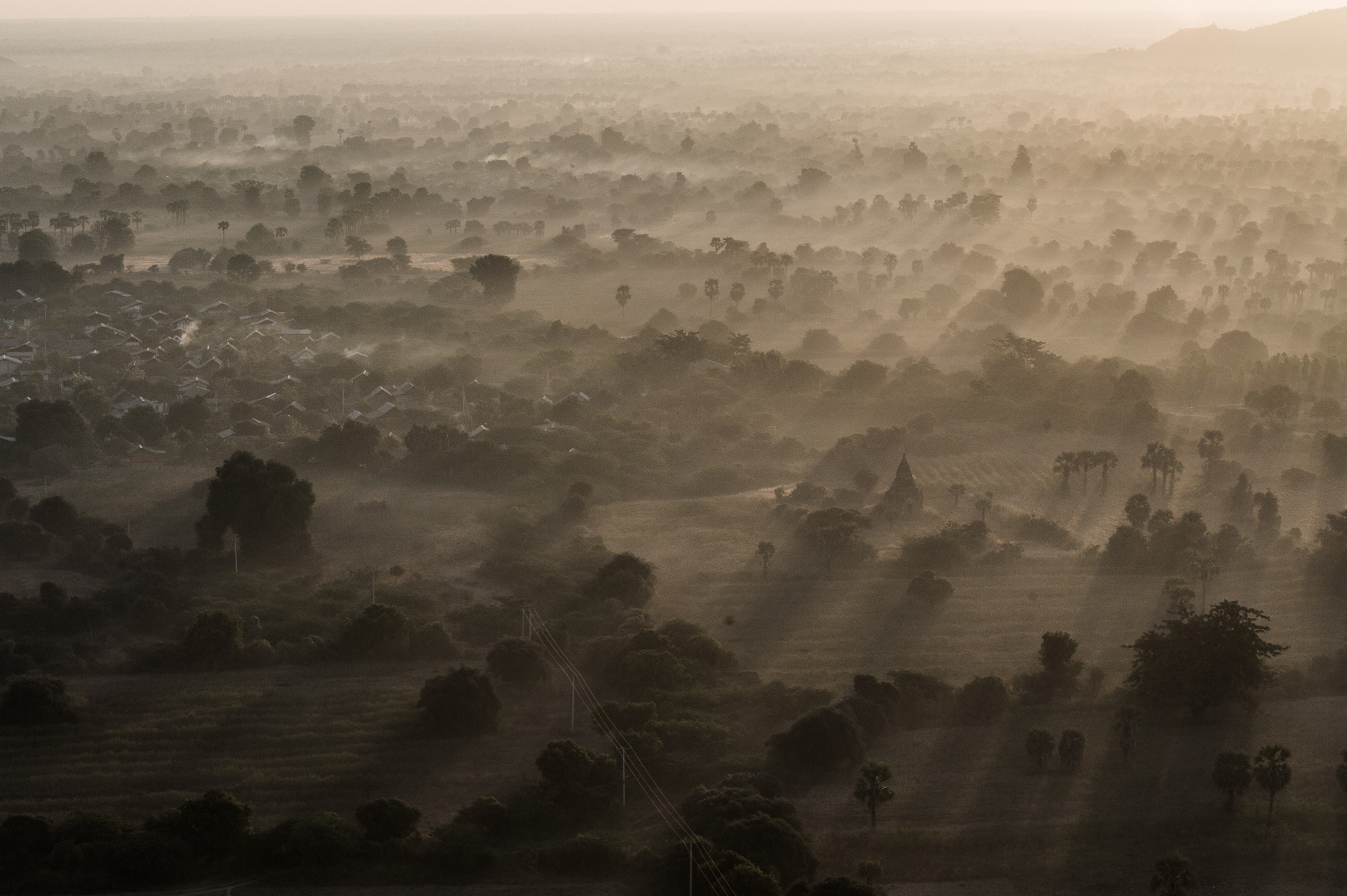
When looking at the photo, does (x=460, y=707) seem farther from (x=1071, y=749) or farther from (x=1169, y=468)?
(x=1169, y=468)

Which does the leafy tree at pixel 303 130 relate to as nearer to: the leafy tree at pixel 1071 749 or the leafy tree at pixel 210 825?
the leafy tree at pixel 210 825

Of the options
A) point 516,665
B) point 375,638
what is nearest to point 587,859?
point 516,665

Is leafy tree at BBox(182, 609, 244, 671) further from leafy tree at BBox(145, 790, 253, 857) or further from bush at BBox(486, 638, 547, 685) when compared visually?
leafy tree at BBox(145, 790, 253, 857)

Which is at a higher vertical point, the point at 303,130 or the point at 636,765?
the point at 303,130

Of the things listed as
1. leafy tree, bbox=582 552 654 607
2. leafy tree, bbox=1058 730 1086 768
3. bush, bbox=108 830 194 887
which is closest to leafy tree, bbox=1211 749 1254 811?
leafy tree, bbox=1058 730 1086 768

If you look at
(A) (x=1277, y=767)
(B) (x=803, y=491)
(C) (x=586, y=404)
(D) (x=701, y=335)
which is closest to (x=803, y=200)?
(D) (x=701, y=335)

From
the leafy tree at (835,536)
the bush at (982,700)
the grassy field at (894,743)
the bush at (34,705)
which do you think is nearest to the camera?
the grassy field at (894,743)

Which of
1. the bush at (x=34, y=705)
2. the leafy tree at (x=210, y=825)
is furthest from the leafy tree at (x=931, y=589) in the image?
the bush at (x=34, y=705)
